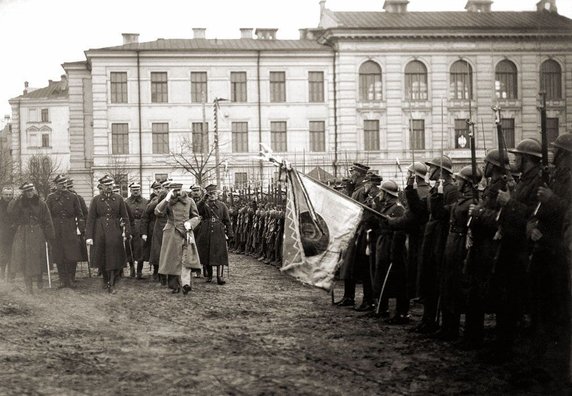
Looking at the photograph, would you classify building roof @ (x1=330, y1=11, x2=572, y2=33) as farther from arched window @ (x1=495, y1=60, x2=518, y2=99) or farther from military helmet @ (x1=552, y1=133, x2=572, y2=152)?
military helmet @ (x1=552, y1=133, x2=572, y2=152)

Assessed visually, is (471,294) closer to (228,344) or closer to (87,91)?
(228,344)

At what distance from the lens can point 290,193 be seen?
36.9 feet

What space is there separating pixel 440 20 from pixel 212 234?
3517 centimetres

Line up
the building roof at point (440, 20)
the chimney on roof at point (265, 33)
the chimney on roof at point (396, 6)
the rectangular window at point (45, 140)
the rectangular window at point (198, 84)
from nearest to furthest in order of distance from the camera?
the building roof at point (440, 20)
the rectangular window at point (198, 84)
the chimney on roof at point (396, 6)
the chimney on roof at point (265, 33)
the rectangular window at point (45, 140)

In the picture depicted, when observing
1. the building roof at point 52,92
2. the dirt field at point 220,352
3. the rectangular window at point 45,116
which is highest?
the building roof at point 52,92

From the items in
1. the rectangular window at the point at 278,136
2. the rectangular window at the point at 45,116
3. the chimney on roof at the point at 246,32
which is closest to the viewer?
the rectangular window at the point at 278,136

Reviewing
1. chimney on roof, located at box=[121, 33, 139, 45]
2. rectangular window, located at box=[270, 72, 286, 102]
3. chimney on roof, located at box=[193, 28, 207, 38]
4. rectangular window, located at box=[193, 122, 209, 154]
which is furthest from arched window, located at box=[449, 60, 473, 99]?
chimney on roof, located at box=[121, 33, 139, 45]

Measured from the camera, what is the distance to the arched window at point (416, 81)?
4722 cm

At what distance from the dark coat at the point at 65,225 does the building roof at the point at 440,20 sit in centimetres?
3257

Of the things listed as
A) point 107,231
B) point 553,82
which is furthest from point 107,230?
point 553,82

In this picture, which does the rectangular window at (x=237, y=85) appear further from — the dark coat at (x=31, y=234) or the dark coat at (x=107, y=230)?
the dark coat at (x=31, y=234)

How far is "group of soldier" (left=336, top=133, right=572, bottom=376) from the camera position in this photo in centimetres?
739

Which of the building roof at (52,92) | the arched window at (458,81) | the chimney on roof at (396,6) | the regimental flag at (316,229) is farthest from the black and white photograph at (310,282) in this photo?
the building roof at (52,92)

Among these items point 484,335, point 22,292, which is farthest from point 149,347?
point 22,292
